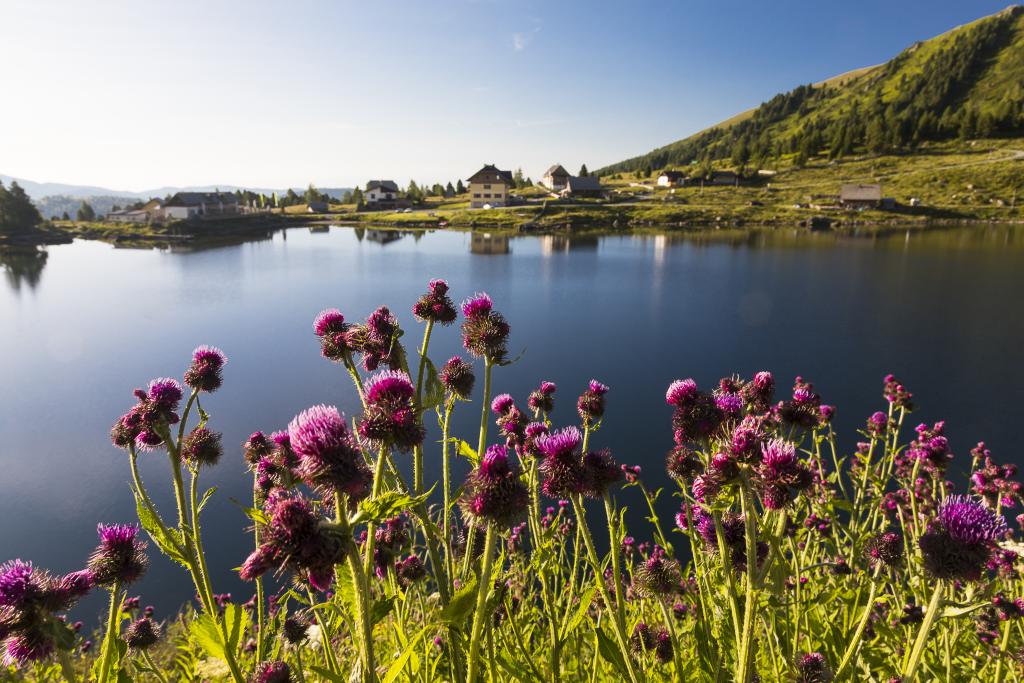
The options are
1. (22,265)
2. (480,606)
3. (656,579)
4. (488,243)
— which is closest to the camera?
(480,606)

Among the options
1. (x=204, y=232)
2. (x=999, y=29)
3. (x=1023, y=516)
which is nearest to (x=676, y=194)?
(x=204, y=232)

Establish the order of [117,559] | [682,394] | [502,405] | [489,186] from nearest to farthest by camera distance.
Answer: [117,559]
[682,394]
[502,405]
[489,186]

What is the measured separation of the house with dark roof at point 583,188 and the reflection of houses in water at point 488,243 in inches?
1864

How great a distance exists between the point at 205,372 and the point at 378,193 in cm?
13890

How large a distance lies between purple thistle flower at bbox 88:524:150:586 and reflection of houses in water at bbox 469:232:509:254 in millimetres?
58287

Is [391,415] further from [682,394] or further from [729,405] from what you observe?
[729,405]

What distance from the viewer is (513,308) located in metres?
32.8

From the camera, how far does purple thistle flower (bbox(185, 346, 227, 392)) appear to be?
3715 millimetres

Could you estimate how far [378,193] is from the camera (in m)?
133

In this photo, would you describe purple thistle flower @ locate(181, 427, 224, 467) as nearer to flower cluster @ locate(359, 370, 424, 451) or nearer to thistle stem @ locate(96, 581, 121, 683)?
thistle stem @ locate(96, 581, 121, 683)

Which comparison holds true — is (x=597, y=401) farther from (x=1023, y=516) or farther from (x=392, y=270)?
(x=392, y=270)

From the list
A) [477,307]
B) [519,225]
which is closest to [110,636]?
[477,307]

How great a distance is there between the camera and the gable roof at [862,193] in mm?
91500

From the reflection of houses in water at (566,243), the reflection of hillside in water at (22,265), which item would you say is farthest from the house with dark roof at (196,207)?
the reflection of houses in water at (566,243)
